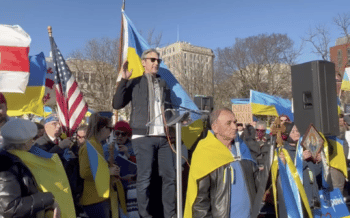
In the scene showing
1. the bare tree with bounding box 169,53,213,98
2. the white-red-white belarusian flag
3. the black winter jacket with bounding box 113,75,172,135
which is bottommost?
the black winter jacket with bounding box 113,75,172,135

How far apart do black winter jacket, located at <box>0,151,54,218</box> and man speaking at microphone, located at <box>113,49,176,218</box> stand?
63.2 inches

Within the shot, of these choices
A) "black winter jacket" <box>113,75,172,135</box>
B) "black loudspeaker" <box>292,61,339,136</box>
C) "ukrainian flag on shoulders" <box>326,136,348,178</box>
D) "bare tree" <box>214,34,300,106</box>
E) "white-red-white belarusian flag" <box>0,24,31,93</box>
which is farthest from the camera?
"bare tree" <box>214,34,300,106</box>

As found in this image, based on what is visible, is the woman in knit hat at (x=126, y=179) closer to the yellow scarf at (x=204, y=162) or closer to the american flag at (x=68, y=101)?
the american flag at (x=68, y=101)

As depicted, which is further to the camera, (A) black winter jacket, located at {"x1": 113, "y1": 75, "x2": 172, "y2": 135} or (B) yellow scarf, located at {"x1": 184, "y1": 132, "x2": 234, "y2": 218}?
(A) black winter jacket, located at {"x1": 113, "y1": 75, "x2": 172, "y2": 135}

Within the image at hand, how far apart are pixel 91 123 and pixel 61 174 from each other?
1317mm

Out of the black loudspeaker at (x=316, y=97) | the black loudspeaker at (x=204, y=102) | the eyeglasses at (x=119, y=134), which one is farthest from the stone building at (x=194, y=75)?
the black loudspeaker at (x=316, y=97)

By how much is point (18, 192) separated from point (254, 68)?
3401cm

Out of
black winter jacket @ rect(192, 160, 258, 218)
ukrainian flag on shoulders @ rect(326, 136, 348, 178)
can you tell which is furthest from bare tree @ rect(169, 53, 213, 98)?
black winter jacket @ rect(192, 160, 258, 218)

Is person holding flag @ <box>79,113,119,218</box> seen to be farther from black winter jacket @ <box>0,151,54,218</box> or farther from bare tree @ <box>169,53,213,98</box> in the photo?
bare tree @ <box>169,53,213,98</box>

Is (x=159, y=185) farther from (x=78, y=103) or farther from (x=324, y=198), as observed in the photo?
(x=324, y=198)

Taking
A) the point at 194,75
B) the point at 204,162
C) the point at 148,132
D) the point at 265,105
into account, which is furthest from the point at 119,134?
the point at 194,75

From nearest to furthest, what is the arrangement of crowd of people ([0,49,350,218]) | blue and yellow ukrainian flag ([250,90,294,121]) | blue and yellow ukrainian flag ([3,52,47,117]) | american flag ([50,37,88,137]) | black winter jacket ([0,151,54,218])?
black winter jacket ([0,151,54,218])
crowd of people ([0,49,350,218])
american flag ([50,37,88,137])
blue and yellow ukrainian flag ([3,52,47,117])
blue and yellow ukrainian flag ([250,90,294,121])

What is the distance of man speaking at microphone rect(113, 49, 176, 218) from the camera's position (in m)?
4.20

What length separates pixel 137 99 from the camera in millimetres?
4492
